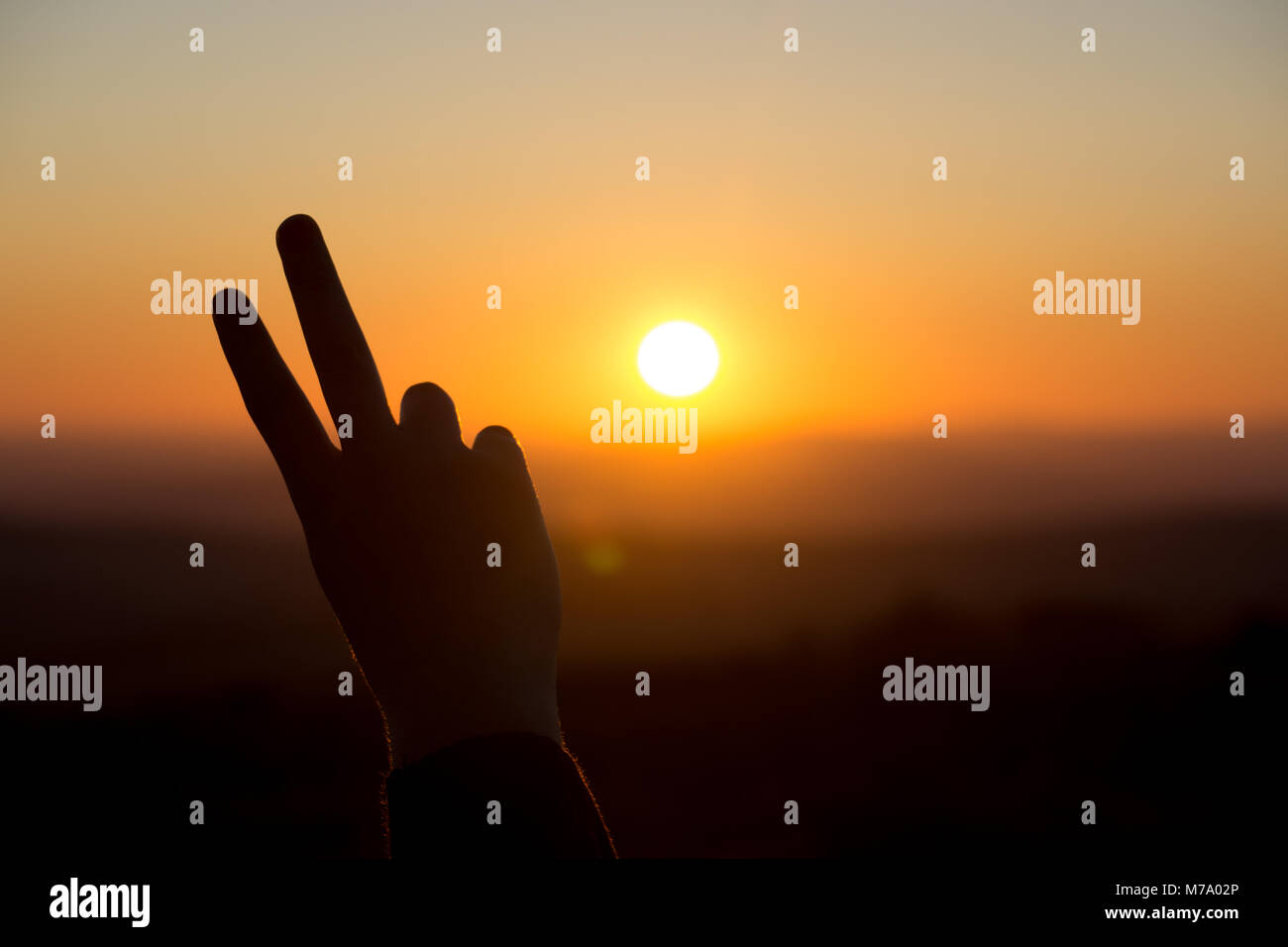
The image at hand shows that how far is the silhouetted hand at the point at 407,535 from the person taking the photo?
92.9 inches

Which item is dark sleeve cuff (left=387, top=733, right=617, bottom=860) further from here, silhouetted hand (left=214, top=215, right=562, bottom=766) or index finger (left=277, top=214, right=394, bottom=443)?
index finger (left=277, top=214, right=394, bottom=443)

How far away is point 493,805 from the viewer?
2.09 metres

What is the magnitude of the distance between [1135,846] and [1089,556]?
3.11 meters

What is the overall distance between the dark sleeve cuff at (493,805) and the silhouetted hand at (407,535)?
13 cm

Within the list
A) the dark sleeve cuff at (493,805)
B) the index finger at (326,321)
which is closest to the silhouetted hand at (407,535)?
Answer: the index finger at (326,321)

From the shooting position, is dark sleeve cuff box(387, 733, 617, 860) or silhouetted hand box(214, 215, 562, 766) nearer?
dark sleeve cuff box(387, 733, 617, 860)

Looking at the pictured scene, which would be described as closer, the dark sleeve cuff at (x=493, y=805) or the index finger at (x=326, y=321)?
the dark sleeve cuff at (x=493, y=805)

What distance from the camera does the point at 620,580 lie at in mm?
35844

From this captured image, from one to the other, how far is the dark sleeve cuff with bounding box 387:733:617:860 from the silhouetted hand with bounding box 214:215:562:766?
0.42 feet

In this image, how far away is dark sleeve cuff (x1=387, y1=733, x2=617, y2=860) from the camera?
6.82ft

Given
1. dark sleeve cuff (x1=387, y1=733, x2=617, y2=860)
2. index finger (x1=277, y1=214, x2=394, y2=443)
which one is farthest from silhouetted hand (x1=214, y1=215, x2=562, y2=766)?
dark sleeve cuff (x1=387, y1=733, x2=617, y2=860)

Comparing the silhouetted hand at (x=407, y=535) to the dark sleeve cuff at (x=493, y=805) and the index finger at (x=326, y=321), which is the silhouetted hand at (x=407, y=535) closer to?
the index finger at (x=326, y=321)

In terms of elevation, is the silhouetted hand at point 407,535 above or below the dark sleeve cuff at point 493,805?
above

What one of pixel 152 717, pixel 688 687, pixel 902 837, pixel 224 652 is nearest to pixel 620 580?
pixel 688 687
